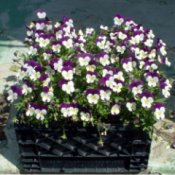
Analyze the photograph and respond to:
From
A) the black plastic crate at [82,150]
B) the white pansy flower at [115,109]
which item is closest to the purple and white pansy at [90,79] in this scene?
the white pansy flower at [115,109]

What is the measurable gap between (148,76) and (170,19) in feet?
8.48

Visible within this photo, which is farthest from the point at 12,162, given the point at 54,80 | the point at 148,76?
the point at 148,76

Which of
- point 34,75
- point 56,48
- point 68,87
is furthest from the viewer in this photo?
point 56,48

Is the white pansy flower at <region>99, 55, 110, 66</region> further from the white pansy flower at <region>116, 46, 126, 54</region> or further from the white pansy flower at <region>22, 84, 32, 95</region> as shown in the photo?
the white pansy flower at <region>22, 84, 32, 95</region>

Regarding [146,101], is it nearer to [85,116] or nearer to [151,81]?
[151,81]

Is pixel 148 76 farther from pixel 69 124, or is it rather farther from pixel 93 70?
pixel 69 124

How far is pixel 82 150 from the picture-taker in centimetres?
377

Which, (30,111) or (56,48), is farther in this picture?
(56,48)

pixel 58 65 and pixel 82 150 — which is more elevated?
pixel 58 65

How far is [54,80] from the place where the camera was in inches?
141

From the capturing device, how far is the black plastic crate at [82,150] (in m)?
3.66

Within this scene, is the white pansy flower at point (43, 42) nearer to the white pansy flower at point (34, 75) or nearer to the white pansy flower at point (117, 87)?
the white pansy flower at point (34, 75)

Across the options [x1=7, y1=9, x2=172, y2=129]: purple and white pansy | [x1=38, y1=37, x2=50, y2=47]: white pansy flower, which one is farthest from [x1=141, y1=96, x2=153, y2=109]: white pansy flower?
[x1=38, y1=37, x2=50, y2=47]: white pansy flower

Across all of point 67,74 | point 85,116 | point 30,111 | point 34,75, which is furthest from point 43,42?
point 85,116
